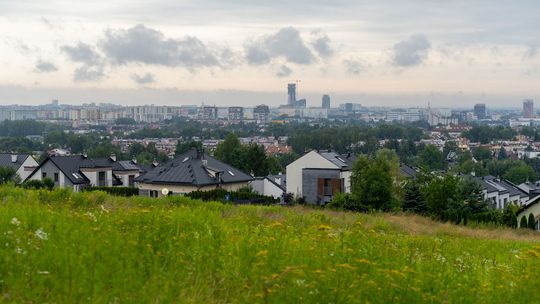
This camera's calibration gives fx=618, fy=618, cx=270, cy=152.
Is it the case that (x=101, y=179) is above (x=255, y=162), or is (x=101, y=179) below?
above

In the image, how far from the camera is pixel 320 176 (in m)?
46.7

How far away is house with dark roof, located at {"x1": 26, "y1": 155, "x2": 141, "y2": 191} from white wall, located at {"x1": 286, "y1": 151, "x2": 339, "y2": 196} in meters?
13.1

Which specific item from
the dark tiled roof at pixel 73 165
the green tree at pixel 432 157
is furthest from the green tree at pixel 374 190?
the green tree at pixel 432 157

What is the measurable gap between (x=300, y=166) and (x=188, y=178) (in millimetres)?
12649

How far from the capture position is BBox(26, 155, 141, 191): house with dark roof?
42.4 m

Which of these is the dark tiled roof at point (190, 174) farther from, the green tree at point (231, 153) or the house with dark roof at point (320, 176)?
the green tree at point (231, 153)

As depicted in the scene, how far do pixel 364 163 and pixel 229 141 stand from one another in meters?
45.0

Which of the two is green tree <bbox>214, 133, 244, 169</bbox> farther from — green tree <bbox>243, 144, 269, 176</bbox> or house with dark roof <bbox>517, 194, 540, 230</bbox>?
house with dark roof <bbox>517, 194, 540, 230</bbox>

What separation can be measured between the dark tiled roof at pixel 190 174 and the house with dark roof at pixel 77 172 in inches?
226

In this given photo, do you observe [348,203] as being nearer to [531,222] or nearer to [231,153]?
[531,222]

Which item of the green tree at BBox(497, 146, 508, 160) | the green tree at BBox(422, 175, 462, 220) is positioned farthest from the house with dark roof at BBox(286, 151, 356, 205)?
the green tree at BBox(497, 146, 508, 160)

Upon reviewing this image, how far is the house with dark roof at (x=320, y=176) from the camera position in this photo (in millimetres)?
46250

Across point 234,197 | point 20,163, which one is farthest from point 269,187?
point 20,163

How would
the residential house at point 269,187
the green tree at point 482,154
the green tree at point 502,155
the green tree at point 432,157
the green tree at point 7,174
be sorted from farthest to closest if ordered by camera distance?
the green tree at point 502,155
the green tree at point 482,154
the green tree at point 432,157
the residential house at point 269,187
the green tree at point 7,174
